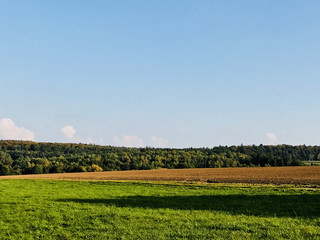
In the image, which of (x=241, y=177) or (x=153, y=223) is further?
(x=241, y=177)

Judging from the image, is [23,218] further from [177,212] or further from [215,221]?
[215,221]

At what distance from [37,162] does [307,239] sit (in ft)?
434

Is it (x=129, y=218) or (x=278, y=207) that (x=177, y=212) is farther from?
(x=278, y=207)

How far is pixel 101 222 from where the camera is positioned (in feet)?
65.6

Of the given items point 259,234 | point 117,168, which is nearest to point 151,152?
point 117,168

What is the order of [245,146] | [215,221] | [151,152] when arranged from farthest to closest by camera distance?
[245,146], [151,152], [215,221]

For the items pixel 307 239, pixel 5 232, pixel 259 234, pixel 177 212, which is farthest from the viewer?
pixel 177 212

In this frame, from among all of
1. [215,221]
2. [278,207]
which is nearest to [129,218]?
[215,221]

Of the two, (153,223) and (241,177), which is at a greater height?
(153,223)

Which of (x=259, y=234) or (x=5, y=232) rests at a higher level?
(x=259, y=234)

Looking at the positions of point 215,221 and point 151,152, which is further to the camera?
point 151,152

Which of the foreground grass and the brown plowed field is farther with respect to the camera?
the brown plowed field

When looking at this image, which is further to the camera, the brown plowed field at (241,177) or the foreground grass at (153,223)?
the brown plowed field at (241,177)

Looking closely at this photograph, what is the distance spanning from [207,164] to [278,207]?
375 feet
